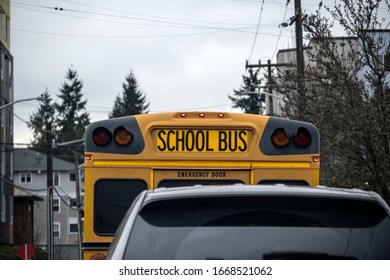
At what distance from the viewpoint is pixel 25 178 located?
110 metres

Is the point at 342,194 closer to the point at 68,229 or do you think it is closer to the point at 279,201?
the point at 279,201

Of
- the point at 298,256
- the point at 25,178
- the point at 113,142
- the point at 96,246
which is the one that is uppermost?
the point at 113,142

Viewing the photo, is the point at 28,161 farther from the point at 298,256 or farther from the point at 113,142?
the point at 298,256

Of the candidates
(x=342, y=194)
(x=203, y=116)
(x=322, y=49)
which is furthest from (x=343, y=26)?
(x=342, y=194)

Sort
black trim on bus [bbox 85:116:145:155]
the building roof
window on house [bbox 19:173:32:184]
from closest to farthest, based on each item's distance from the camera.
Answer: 1. black trim on bus [bbox 85:116:145:155]
2. the building roof
3. window on house [bbox 19:173:32:184]

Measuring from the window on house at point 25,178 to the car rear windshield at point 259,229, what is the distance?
345ft

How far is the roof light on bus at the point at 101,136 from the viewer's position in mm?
11281

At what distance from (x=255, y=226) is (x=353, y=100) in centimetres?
1614

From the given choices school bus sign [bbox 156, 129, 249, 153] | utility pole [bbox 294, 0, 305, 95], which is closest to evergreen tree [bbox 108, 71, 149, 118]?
utility pole [bbox 294, 0, 305, 95]

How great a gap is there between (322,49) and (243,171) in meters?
11.4

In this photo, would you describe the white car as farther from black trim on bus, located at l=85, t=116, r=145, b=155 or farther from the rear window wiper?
black trim on bus, located at l=85, t=116, r=145, b=155

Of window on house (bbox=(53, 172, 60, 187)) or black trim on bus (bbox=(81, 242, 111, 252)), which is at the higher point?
black trim on bus (bbox=(81, 242, 111, 252))

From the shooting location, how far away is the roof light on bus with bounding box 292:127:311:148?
1144cm

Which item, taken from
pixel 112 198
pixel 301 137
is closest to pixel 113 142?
pixel 112 198
